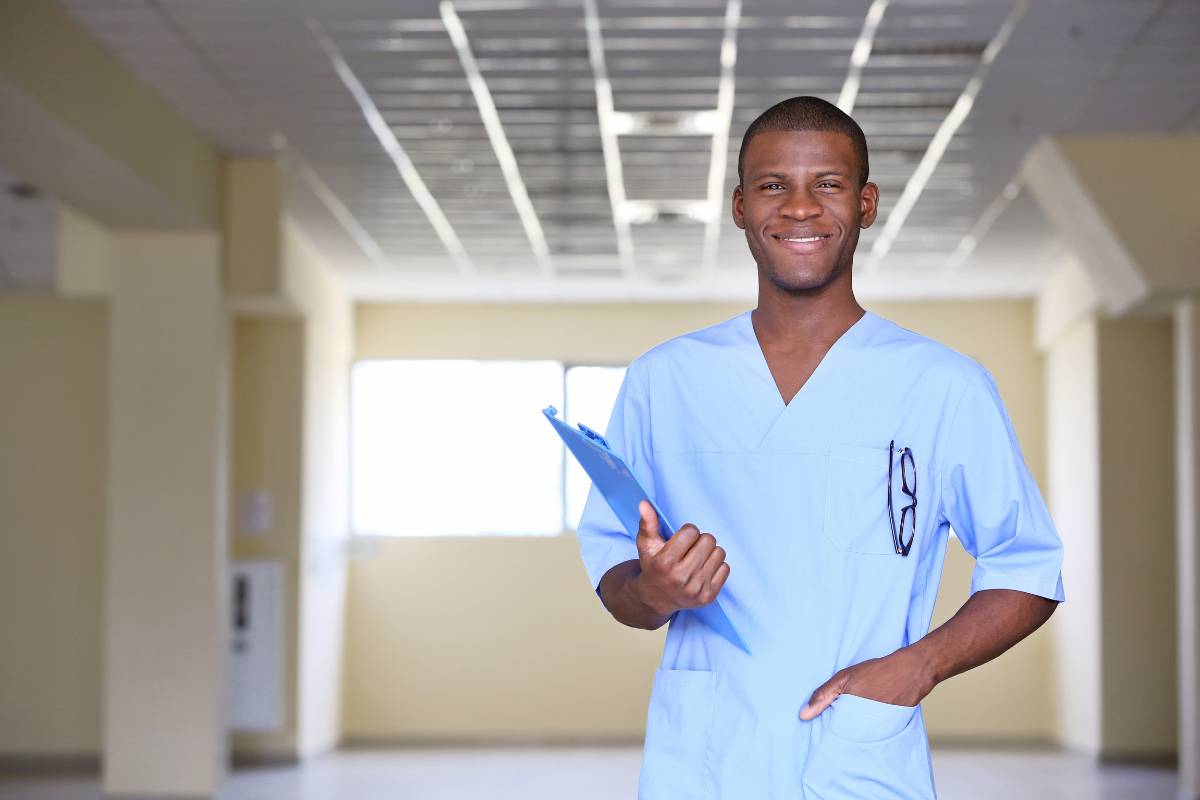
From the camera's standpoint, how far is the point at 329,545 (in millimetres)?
10586

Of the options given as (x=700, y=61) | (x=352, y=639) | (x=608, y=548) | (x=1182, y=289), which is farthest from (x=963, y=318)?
(x=608, y=548)

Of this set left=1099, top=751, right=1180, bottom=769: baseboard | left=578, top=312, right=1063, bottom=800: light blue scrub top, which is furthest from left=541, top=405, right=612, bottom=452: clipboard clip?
left=1099, top=751, right=1180, bottom=769: baseboard

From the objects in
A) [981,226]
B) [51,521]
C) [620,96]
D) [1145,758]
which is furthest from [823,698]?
[1145,758]

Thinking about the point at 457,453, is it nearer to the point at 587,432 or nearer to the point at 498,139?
the point at 498,139

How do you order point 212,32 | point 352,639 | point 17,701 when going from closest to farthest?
1. point 212,32
2. point 17,701
3. point 352,639

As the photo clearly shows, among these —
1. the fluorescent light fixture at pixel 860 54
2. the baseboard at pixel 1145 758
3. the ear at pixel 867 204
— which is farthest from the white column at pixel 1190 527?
the ear at pixel 867 204

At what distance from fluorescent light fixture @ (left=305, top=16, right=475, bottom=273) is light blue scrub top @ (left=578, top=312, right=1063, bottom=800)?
452cm

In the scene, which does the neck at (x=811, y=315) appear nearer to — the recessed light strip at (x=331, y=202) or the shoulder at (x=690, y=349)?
the shoulder at (x=690, y=349)

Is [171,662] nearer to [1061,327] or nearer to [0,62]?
[0,62]

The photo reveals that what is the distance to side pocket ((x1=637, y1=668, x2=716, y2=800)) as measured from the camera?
1461 millimetres

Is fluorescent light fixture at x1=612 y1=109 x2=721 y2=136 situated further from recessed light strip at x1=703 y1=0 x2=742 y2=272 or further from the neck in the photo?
the neck

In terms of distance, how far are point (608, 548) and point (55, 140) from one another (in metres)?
4.90

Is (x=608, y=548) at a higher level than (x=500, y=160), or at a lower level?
lower

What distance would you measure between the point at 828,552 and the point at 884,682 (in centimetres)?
13
